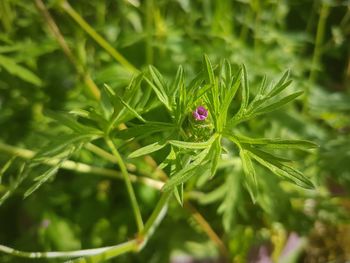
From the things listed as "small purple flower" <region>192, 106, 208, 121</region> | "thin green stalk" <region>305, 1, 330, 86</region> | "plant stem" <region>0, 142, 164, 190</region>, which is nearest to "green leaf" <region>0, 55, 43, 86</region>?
"plant stem" <region>0, 142, 164, 190</region>

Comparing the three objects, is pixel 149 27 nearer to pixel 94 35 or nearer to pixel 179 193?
pixel 94 35

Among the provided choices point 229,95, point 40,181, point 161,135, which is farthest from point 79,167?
point 229,95

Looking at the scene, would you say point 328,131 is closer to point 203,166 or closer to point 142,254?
point 142,254

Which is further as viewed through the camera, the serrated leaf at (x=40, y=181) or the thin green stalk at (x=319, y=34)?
the thin green stalk at (x=319, y=34)

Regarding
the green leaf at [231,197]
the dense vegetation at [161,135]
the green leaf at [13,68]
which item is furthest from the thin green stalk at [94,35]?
the green leaf at [231,197]

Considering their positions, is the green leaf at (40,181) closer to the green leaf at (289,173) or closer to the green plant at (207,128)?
the green plant at (207,128)

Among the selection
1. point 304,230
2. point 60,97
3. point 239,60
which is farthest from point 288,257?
point 60,97

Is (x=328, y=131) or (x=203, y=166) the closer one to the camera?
(x=203, y=166)

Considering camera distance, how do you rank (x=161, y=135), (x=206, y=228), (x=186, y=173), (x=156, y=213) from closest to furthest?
(x=186, y=173) < (x=156, y=213) < (x=161, y=135) < (x=206, y=228)
